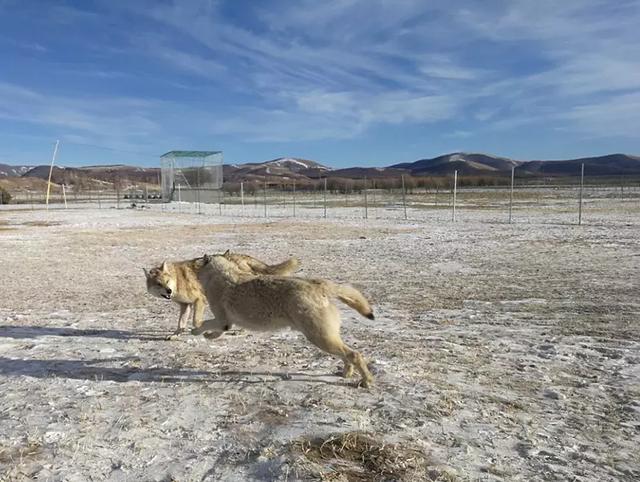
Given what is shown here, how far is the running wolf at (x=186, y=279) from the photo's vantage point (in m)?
7.55

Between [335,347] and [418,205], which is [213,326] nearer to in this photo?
[335,347]

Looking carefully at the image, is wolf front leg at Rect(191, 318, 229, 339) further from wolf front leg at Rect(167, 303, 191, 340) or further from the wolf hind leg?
the wolf hind leg

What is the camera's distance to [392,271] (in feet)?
44.1

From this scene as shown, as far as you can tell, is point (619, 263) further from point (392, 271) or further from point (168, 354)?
point (168, 354)

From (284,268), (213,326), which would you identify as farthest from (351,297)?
(284,268)

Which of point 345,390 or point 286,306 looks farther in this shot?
point 286,306

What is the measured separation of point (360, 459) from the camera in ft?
12.6

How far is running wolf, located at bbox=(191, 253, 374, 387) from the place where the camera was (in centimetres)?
528

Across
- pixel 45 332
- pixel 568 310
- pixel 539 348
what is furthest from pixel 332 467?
pixel 568 310

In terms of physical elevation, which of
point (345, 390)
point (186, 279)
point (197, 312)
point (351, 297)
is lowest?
point (345, 390)

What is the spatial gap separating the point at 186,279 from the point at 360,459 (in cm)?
481

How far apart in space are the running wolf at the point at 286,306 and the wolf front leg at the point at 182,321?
1193mm

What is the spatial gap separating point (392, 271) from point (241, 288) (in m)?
7.88

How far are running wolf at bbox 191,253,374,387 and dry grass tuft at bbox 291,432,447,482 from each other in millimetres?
1248
